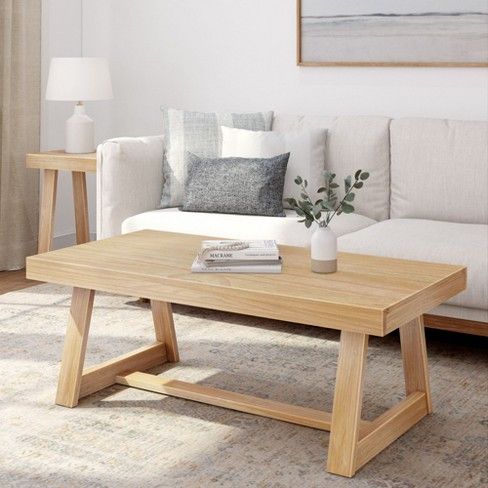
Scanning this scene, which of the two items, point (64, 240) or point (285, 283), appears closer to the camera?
point (285, 283)

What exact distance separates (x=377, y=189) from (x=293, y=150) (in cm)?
40

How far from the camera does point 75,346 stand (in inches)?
116

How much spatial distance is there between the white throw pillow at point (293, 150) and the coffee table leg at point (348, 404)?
181 cm

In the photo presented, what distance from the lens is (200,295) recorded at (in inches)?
105

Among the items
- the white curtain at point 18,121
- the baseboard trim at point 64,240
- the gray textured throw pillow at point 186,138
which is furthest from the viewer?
the baseboard trim at point 64,240

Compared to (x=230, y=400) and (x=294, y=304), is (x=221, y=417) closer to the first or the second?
(x=230, y=400)

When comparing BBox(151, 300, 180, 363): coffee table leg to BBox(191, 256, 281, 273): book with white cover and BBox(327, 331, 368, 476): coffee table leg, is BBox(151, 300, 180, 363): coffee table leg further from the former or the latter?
BBox(327, 331, 368, 476): coffee table leg

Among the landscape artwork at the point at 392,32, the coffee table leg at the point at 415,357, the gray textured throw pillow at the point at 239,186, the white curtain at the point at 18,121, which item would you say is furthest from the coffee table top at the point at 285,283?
the white curtain at the point at 18,121

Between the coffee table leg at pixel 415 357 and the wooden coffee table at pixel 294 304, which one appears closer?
the wooden coffee table at pixel 294 304

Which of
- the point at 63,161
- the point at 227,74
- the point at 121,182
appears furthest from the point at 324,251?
the point at 227,74

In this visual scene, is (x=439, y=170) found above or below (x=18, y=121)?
below

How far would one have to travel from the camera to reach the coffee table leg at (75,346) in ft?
9.62

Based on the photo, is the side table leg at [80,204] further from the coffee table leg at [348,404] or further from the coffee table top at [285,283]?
the coffee table leg at [348,404]

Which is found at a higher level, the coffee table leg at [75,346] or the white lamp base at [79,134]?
the white lamp base at [79,134]
